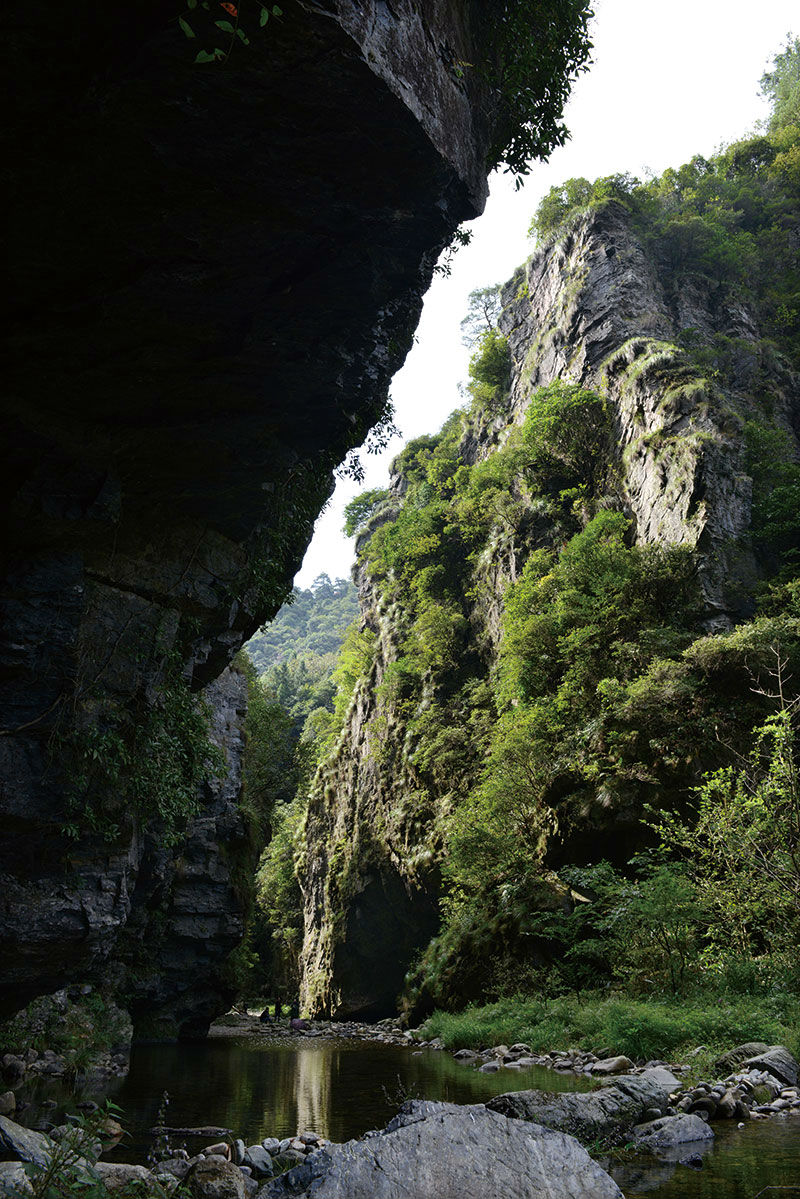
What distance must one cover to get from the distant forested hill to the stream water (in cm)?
6761

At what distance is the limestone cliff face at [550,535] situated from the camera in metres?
19.1

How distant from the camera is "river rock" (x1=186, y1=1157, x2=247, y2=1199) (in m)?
4.90

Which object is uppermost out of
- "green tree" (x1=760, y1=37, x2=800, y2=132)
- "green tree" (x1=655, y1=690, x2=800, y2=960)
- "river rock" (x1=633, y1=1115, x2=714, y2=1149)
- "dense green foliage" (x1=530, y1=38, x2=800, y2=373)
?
"green tree" (x1=760, y1=37, x2=800, y2=132)

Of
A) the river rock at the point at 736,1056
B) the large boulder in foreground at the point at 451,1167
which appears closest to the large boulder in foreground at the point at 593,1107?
the river rock at the point at 736,1056

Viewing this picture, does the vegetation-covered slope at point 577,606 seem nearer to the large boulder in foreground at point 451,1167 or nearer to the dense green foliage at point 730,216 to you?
the dense green foliage at point 730,216

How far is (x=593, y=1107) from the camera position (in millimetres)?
6500

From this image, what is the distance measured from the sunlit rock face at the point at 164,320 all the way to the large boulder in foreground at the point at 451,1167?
4228 mm

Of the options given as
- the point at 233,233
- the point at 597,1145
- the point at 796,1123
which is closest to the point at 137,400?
the point at 233,233

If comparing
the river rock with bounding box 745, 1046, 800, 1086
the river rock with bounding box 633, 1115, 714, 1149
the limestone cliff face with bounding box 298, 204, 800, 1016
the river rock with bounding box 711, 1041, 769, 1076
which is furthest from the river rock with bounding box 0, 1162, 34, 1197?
the limestone cliff face with bounding box 298, 204, 800, 1016

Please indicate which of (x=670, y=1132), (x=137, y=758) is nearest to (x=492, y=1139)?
(x=670, y=1132)

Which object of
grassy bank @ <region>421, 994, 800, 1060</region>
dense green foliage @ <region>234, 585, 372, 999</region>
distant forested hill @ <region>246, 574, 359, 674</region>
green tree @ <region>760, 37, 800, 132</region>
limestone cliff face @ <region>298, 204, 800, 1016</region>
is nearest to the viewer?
grassy bank @ <region>421, 994, 800, 1060</region>

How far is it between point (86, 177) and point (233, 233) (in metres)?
0.99

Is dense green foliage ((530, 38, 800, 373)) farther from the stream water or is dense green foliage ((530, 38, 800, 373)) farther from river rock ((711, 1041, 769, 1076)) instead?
the stream water

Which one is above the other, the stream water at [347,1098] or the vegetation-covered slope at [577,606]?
the vegetation-covered slope at [577,606]
